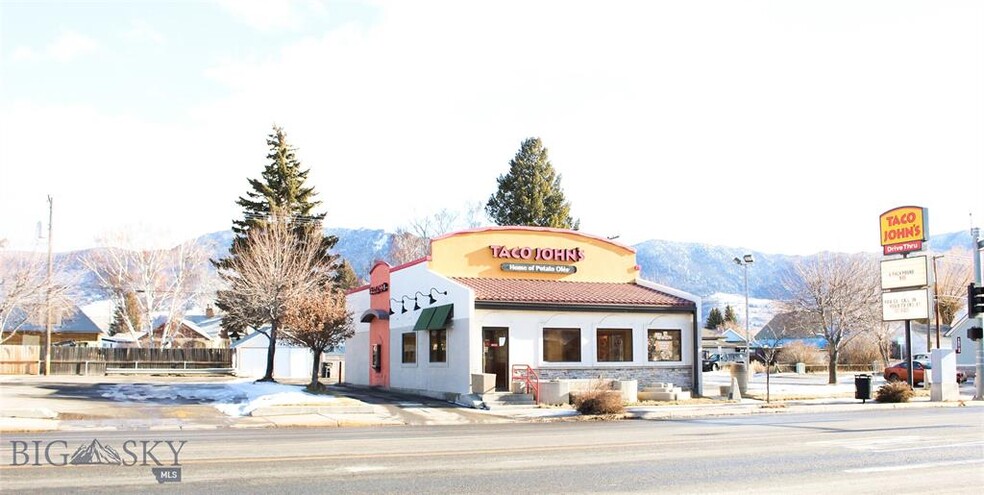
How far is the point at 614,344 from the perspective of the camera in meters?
32.8

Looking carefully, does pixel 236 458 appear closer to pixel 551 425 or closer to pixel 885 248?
pixel 551 425

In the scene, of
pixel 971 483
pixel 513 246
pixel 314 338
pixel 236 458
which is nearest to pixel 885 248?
pixel 513 246

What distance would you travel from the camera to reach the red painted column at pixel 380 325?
125 feet

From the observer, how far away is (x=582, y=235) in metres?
35.6

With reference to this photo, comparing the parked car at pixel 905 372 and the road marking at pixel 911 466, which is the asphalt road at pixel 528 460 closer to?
the road marking at pixel 911 466

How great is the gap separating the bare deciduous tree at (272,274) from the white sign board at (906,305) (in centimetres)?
2606

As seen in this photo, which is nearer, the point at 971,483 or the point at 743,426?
the point at 971,483

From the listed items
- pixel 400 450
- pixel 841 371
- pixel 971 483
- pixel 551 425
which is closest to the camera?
pixel 971 483

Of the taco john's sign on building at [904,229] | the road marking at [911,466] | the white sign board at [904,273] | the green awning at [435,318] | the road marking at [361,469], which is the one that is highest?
the taco john's sign on building at [904,229]

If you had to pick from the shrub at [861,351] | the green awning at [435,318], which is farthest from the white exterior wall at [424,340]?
the shrub at [861,351]

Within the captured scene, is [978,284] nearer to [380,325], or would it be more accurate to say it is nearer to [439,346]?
[439,346]

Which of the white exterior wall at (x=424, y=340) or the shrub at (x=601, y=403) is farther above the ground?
the white exterior wall at (x=424, y=340)

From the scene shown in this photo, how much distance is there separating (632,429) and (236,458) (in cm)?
1037

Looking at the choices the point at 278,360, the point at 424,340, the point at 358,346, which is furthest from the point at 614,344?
the point at 278,360
